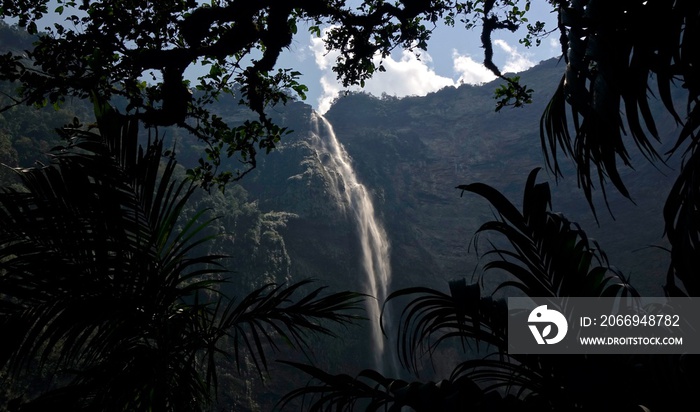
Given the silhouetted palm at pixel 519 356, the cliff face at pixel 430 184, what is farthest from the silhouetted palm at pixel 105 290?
the cliff face at pixel 430 184

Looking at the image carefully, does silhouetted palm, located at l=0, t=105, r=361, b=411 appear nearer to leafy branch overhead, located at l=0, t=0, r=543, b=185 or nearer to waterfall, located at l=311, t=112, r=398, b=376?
leafy branch overhead, located at l=0, t=0, r=543, b=185

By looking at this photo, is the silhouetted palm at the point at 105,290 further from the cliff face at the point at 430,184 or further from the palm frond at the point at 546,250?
the cliff face at the point at 430,184

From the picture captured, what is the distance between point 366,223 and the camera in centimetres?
4294

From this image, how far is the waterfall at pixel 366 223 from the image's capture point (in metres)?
33.7

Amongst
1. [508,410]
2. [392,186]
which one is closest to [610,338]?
[508,410]

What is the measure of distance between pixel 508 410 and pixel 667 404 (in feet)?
2.19

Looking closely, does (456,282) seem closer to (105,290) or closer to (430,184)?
(105,290)

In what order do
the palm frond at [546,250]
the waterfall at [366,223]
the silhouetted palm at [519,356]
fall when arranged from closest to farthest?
1. the silhouetted palm at [519,356]
2. the palm frond at [546,250]
3. the waterfall at [366,223]

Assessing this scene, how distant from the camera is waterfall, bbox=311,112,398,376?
33.7 m

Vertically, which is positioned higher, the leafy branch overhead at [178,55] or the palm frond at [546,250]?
the leafy branch overhead at [178,55]

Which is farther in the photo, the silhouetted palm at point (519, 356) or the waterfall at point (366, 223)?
the waterfall at point (366, 223)

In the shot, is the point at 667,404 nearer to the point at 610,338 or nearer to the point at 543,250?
the point at 610,338

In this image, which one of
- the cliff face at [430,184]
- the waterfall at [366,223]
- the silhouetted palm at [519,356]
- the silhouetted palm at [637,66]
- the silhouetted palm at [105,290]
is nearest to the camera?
the silhouetted palm at [637,66]

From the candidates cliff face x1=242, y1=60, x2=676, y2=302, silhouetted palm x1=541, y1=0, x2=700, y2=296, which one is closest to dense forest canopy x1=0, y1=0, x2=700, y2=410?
silhouetted palm x1=541, y1=0, x2=700, y2=296
